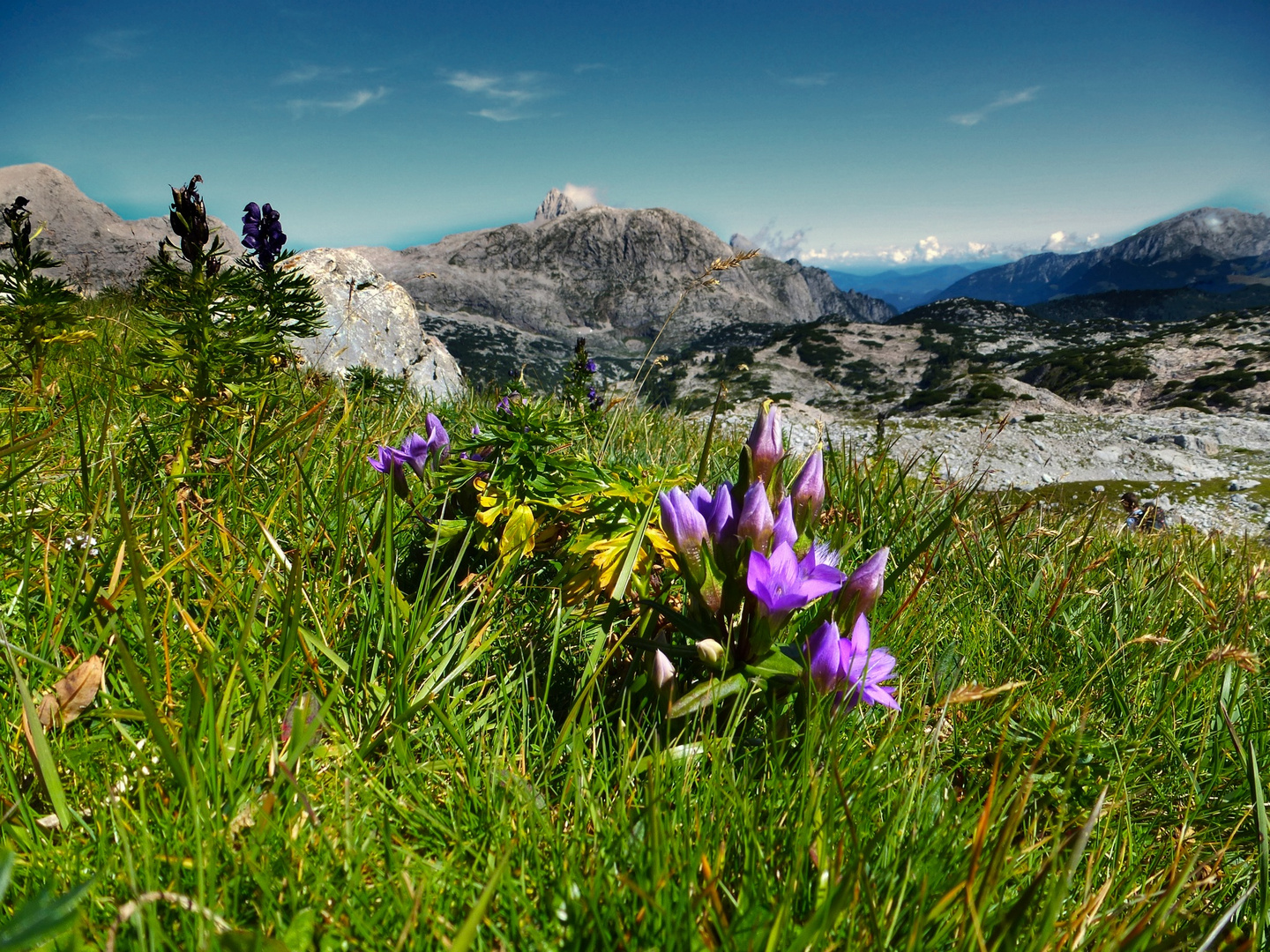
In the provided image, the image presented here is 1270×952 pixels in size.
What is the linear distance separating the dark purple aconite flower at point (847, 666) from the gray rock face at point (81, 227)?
851 inches

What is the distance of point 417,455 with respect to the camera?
262cm

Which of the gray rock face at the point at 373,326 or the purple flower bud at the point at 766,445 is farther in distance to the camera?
the gray rock face at the point at 373,326

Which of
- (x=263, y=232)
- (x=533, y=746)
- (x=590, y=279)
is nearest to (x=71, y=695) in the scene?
(x=533, y=746)

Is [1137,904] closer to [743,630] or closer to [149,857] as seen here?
[743,630]

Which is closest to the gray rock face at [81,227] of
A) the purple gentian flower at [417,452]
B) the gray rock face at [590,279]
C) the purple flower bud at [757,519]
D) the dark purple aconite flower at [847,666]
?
the purple gentian flower at [417,452]

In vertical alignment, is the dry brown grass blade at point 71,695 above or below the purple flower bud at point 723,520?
below

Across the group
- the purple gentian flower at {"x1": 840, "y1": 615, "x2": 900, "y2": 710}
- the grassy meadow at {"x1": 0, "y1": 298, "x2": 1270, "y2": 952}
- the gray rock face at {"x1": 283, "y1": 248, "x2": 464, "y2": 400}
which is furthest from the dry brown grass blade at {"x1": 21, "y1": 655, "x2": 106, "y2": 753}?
the gray rock face at {"x1": 283, "y1": 248, "x2": 464, "y2": 400}

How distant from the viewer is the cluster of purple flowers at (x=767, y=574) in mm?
1485

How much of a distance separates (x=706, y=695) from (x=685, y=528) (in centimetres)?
41

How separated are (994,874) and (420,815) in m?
1.10

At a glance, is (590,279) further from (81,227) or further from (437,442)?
(437,442)

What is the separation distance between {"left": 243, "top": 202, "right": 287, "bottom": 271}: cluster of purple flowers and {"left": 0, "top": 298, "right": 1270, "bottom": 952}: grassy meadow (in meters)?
0.98

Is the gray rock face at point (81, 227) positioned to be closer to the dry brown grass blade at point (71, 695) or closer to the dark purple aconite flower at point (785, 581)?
the dry brown grass blade at point (71, 695)

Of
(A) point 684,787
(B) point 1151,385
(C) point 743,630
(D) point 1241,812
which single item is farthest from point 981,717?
(B) point 1151,385
